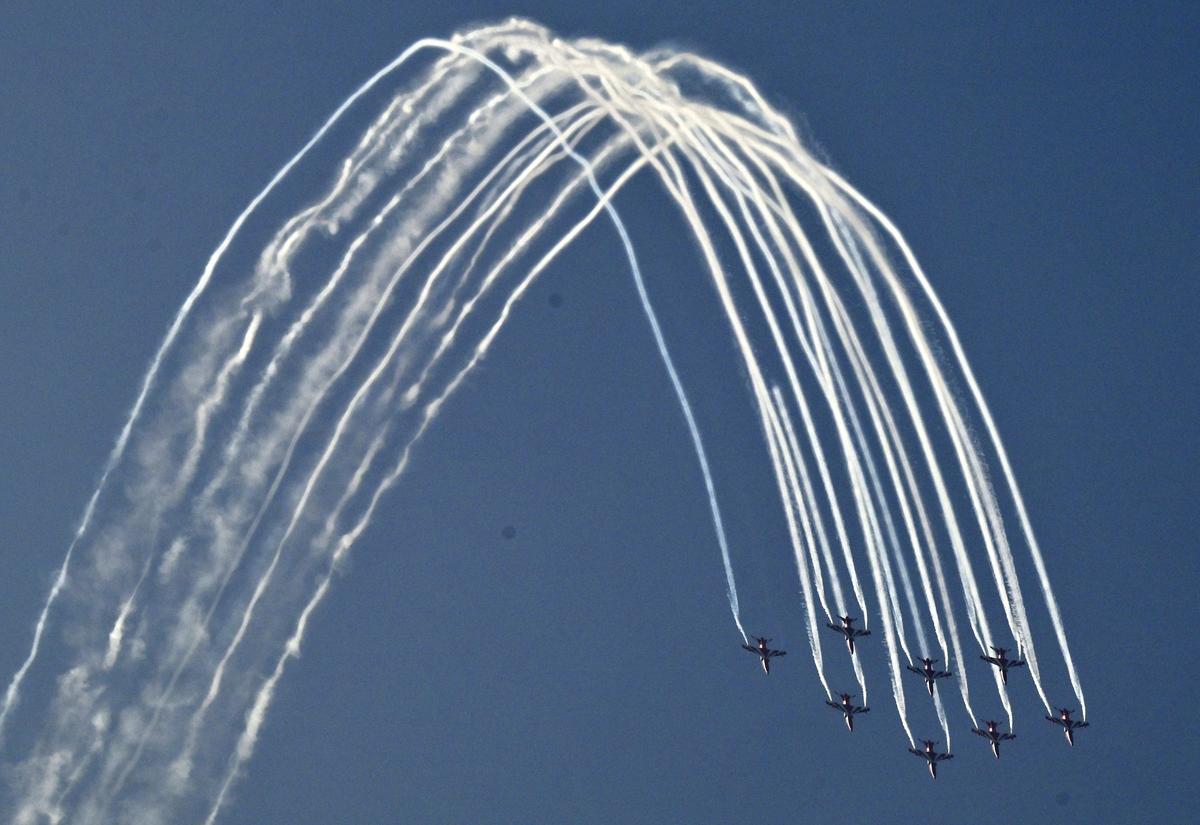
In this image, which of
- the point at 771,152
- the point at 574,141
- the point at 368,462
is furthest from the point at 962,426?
the point at 368,462

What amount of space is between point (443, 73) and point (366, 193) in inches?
138

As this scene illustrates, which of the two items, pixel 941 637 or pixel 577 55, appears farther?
pixel 941 637

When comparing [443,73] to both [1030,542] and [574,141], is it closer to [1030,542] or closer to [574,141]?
[574,141]

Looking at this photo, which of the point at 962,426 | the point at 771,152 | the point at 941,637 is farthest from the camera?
the point at 941,637

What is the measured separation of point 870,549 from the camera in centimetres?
4303

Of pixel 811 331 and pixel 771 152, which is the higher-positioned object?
pixel 771 152

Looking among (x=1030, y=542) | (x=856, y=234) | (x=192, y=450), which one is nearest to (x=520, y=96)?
(x=856, y=234)

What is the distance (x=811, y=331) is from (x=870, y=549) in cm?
Answer: 595

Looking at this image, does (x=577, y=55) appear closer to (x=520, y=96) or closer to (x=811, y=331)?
→ (x=520, y=96)

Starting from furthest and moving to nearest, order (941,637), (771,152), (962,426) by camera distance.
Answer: (941,637), (962,426), (771,152)

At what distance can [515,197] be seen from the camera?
138 ft

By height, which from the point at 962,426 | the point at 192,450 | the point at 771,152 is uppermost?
the point at 771,152

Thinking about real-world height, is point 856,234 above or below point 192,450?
above

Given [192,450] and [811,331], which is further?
[192,450]
